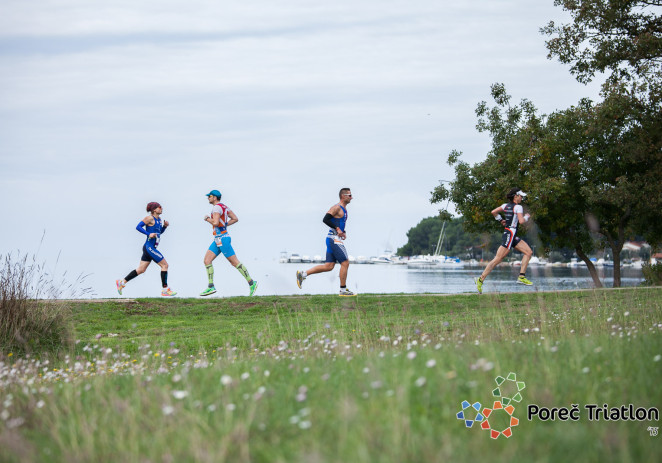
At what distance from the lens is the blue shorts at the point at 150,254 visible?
17.1 meters

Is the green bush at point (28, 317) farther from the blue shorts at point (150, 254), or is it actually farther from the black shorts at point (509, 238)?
the black shorts at point (509, 238)

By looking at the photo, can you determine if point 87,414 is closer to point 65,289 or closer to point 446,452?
point 446,452

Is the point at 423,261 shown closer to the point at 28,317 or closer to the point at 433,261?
the point at 433,261

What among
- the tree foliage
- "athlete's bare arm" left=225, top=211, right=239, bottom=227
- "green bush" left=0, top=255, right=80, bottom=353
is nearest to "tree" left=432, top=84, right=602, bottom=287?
the tree foliage

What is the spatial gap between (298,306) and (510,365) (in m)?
10.9

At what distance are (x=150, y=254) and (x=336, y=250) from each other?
15.3 feet

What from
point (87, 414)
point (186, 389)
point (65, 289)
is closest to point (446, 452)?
point (186, 389)

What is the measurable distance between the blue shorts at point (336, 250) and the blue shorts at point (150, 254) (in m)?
4.26

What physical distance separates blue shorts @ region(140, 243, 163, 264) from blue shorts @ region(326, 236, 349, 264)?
4.26 m

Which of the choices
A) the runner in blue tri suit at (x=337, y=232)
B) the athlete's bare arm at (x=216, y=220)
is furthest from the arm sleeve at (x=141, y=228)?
the runner in blue tri suit at (x=337, y=232)

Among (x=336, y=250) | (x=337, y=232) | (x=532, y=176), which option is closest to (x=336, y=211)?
(x=337, y=232)

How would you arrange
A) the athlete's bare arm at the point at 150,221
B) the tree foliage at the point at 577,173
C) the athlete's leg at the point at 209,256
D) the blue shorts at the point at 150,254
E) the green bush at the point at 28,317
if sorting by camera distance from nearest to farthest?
1. the green bush at the point at 28,317
2. the athlete's bare arm at the point at 150,221
3. the blue shorts at the point at 150,254
4. the athlete's leg at the point at 209,256
5. the tree foliage at the point at 577,173

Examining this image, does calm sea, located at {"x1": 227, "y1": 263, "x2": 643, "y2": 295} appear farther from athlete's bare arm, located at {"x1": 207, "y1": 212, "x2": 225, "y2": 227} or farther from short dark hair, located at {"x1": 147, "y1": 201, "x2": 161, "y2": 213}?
short dark hair, located at {"x1": 147, "y1": 201, "x2": 161, "y2": 213}

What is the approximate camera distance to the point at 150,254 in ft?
56.4
